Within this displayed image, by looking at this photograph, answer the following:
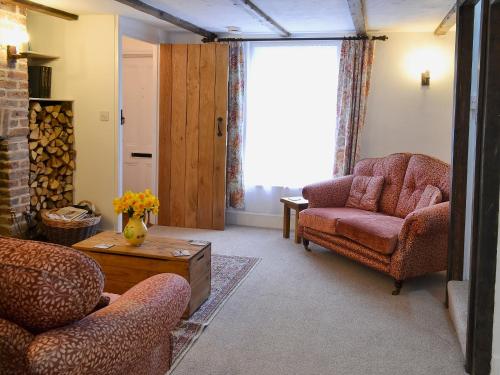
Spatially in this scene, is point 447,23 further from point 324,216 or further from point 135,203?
point 135,203

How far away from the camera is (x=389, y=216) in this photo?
4.70 meters

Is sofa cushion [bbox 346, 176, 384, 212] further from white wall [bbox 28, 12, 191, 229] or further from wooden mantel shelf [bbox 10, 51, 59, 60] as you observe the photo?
wooden mantel shelf [bbox 10, 51, 59, 60]

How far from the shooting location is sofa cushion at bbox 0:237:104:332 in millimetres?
1493

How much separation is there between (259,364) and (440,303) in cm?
159

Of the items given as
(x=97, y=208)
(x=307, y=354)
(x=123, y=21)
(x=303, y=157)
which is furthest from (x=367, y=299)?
(x=123, y=21)

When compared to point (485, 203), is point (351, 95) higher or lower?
higher

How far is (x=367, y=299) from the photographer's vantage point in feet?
12.7

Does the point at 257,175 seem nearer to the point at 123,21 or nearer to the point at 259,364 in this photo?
the point at 123,21

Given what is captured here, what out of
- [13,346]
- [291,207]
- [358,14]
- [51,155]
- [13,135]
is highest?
[358,14]

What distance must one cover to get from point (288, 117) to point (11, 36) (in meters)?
2.80

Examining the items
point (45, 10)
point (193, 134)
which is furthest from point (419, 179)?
point (45, 10)

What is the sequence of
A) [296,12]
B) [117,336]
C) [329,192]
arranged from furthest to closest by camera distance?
Result: 1. [329,192]
2. [296,12]
3. [117,336]

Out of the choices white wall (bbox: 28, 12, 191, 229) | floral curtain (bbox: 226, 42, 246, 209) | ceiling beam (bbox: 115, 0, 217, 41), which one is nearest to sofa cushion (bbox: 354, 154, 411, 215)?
floral curtain (bbox: 226, 42, 246, 209)

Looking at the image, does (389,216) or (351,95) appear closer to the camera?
(389,216)
